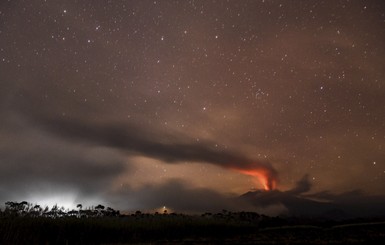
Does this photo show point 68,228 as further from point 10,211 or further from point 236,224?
point 236,224

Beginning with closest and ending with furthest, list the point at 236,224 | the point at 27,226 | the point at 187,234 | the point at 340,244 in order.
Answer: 1. the point at 340,244
2. the point at 27,226
3. the point at 187,234
4. the point at 236,224

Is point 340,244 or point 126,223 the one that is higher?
point 126,223

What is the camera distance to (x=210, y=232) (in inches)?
899

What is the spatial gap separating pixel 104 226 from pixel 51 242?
2.44m

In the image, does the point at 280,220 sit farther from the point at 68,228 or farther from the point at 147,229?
the point at 68,228

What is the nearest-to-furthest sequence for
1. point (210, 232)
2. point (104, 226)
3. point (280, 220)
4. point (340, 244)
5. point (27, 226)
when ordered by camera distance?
point (340, 244)
point (27, 226)
point (104, 226)
point (210, 232)
point (280, 220)

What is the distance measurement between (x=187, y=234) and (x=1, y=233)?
10.8m

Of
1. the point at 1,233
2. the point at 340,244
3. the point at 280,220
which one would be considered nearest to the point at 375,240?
the point at 340,244

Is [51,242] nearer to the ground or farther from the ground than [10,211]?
nearer to the ground

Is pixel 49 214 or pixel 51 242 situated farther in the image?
pixel 49 214

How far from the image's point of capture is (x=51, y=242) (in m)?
14.7

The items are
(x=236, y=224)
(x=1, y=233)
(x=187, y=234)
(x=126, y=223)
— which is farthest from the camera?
(x=236, y=224)

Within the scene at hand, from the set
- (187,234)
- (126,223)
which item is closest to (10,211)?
(126,223)

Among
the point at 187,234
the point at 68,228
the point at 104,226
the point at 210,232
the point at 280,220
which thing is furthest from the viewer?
the point at 280,220
